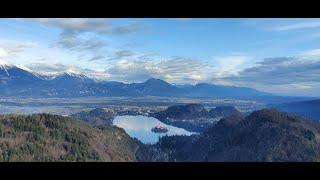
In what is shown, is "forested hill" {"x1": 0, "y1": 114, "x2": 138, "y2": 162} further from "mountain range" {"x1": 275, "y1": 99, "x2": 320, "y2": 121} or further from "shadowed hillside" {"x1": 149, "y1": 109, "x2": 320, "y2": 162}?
"mountain range" {"x1": 275, "y1": 99, "x2": 320, "y2": 121}

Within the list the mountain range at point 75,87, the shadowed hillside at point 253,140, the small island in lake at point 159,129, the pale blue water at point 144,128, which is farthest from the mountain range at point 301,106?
the small island in lake at point 159,129

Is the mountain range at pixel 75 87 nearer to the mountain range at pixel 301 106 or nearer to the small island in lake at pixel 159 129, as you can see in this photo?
the mountain range at pixel 301 106

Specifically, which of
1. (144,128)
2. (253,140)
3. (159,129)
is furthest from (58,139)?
(253,140)

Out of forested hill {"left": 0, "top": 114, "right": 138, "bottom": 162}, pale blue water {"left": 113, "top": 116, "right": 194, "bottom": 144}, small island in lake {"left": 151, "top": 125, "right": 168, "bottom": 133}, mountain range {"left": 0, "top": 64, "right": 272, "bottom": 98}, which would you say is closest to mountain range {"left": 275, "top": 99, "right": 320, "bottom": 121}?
mountain range {"left": 0, "top": 64, "right": 272, "bottom": 98}
